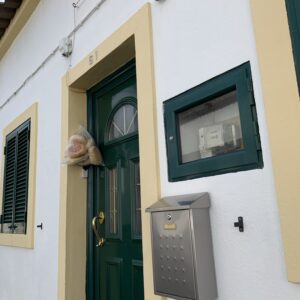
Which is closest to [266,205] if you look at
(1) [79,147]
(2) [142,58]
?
(2) [142,58]

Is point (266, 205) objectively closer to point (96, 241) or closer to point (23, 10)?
point (96, 241)

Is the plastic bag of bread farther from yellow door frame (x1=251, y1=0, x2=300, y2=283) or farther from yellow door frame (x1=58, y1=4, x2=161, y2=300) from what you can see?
yellow door frame (x1=251, y1=0, x2=300, y2=283)

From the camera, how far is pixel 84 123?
9.62ft

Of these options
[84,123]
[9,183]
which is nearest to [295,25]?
[84,123]

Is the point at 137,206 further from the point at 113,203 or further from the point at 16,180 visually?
the point at 16,180

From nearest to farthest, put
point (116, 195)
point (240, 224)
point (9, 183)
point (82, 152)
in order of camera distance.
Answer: point (240, 224) < point (116, 195) < point (82, 152) < point (9, 183)

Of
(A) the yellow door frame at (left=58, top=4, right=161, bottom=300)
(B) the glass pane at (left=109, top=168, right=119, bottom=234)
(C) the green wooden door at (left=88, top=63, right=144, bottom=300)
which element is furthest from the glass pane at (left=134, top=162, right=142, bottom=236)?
(A) the yellow door frame at (left=58, top=4, right=161, bottom=300)

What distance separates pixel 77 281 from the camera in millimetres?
2639

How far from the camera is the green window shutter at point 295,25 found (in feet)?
4.16

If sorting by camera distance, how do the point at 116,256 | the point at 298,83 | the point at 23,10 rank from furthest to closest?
the point at 23,10
the point at 116,256
the point at 298,83

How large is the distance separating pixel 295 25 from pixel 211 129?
0.56m

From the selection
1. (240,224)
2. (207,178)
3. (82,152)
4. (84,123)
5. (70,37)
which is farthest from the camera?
(70,37)

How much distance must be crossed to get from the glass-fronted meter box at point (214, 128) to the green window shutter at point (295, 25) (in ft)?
0.71

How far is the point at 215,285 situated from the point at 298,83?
915mm
